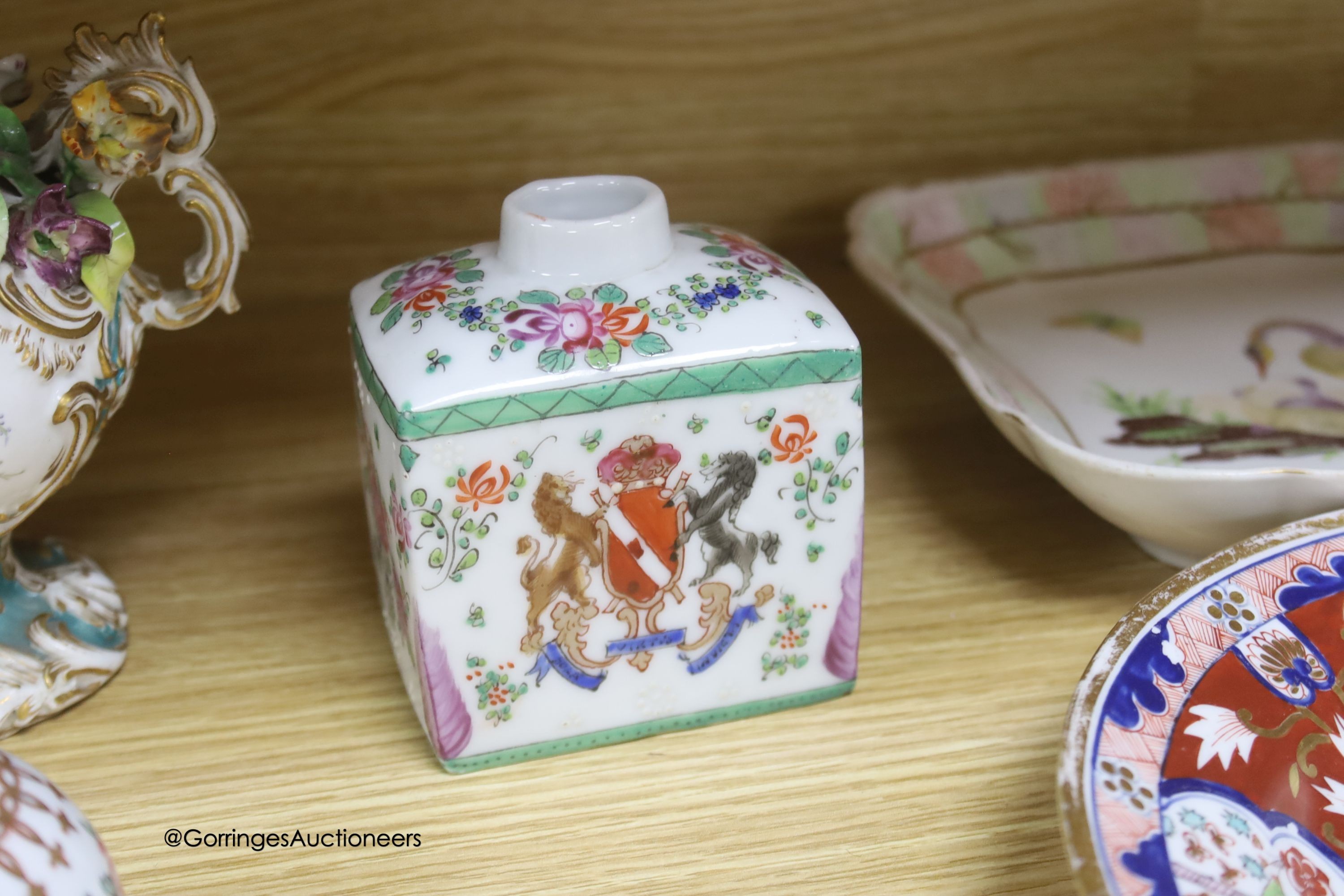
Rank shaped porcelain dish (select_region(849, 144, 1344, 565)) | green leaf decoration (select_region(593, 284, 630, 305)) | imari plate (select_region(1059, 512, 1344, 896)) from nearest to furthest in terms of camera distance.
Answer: imari plate (select_region(1059, 512, 1344, 896)) < green leaf decoration (select_region(593, 284, 630, 305)) < shaped porcelain dish (select_region(849, 144, 1344, 565))

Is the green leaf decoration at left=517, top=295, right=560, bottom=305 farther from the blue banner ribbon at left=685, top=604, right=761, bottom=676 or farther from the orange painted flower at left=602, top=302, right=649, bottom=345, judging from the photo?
the blue banner ribbon at left=685, top=604, right=761, bottom=676

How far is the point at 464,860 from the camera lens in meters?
0.48

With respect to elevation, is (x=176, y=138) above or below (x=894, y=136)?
above

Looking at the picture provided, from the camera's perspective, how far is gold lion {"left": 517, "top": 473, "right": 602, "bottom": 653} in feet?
1.57

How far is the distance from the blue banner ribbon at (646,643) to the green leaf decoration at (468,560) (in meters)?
0.07

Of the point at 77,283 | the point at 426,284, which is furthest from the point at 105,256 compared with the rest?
the point at 426,284

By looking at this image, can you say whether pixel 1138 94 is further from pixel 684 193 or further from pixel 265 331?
pixel 265 331

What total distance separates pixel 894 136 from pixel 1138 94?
0.19 metres

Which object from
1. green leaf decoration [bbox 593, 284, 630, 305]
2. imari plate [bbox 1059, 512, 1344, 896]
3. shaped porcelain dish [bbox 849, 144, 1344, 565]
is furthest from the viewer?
shaped porcelain dish [bbox 849, 144, 1344, 565]

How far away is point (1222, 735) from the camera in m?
0.43

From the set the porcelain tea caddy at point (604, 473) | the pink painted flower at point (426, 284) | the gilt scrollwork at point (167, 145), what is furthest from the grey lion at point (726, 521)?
the gilt scrollwork at point (167, 145)

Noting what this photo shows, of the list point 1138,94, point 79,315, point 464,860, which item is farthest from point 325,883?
point 1138,94

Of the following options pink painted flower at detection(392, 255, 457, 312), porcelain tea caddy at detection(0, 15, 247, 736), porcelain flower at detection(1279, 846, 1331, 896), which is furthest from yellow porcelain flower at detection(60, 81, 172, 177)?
porcelain flower at detection(1279, 846, 1331, 896)

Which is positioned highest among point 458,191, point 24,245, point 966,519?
point 24,245
